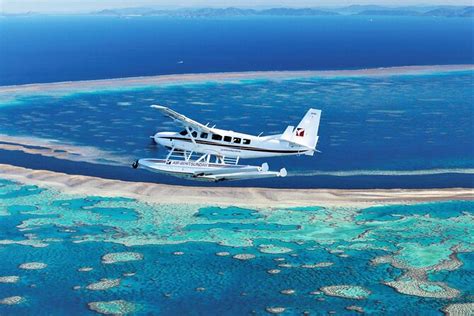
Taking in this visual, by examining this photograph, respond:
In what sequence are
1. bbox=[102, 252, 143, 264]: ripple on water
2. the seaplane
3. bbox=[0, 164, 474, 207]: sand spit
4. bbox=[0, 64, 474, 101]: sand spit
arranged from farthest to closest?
bbox=[0, 64, 474, 101]: sand spit, bbox=[0, 164, 474, 207]: sand spit, the seaplane, bbox=[102, 252, 143, 264]: ripple on water

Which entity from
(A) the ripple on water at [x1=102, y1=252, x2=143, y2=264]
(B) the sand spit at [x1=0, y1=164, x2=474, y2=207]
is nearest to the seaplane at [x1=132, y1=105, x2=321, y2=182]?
(B) the sand spit at [x1=0, y1=164, x2=474, y2=207]

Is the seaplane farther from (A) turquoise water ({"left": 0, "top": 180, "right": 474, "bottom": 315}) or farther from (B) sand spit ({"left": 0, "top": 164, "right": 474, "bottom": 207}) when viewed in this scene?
(B) sand spit ({"left": 0, "top": 164, "right": 474, "bottom": 207})

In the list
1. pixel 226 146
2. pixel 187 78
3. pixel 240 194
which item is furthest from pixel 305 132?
pixel 187 78

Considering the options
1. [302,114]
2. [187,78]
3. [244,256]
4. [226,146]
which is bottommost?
[244,256]

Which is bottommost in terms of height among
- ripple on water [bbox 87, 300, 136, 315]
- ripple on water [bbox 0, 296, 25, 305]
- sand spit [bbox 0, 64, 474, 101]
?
→ ripple on water [bbox 87, 300, 136, 315]

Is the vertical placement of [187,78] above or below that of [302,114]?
above

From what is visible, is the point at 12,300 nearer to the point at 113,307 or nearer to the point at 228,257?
the point at 113,307

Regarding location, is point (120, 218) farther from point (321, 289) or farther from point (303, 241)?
point (321, 289)
